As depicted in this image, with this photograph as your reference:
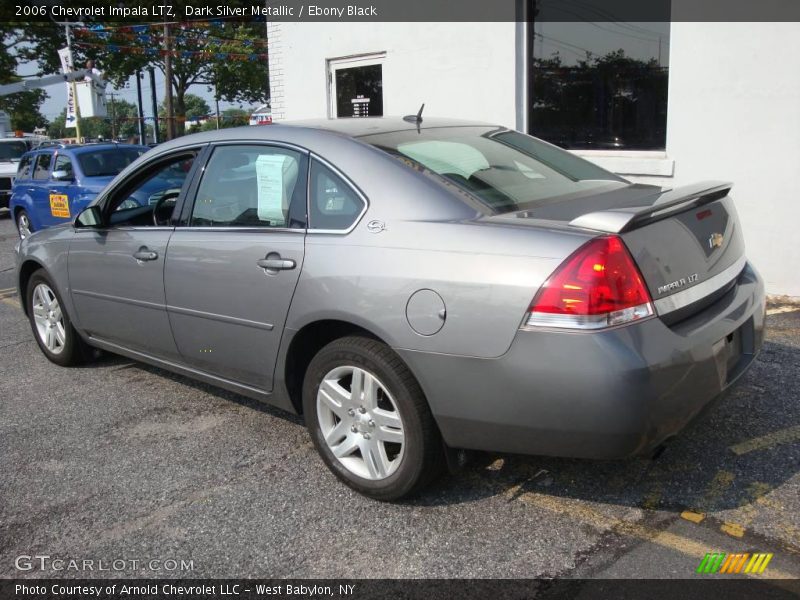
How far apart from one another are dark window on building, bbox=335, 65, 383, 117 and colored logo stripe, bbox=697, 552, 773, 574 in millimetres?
7590

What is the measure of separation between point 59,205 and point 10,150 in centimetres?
1041

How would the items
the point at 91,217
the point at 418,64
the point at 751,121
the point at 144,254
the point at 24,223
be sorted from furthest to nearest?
the point at 24,223, the point at 418,64, the point at 751,121, the point at 91,217, the point at 144,254

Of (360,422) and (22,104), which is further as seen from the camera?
(22,104)

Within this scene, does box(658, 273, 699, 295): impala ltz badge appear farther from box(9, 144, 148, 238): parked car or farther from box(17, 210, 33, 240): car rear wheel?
box(17, 210, 33, 240): car rear wheel

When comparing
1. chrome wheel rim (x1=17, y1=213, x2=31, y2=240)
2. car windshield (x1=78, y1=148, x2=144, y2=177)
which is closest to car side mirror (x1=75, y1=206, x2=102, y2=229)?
car windshield (x1=78, y1=148, x2=144, y2=177)

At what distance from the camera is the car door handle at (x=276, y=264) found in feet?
11.1

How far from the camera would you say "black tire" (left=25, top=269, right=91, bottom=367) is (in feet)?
16.9

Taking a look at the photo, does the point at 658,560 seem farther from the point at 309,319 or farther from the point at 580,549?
the point at 309,319

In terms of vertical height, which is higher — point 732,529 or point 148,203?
point 148,203

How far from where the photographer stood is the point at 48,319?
5.40 m

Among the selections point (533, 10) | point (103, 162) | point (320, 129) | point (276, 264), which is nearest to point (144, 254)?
point (276, 264)

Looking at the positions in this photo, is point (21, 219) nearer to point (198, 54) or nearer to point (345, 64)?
point (345, 64)

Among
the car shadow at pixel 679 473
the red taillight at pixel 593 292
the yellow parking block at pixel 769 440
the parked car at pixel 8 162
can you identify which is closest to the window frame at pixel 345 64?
the car shadow at pixel 679 473

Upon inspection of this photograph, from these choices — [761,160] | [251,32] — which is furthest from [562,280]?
[251,32]
